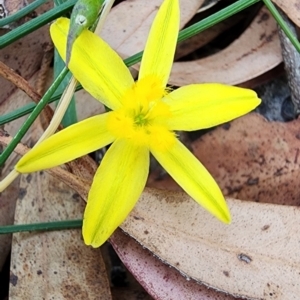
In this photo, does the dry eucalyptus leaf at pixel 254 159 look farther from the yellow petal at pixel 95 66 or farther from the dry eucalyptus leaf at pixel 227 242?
the yellow petal at pixel 95 66

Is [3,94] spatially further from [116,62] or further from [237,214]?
[237,214]

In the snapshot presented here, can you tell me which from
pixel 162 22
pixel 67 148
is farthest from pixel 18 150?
pixel 162 22

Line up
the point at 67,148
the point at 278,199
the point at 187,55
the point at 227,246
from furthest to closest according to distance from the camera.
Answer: the point at 187,55, the point at 278,199, the point at 227,246, the point at 67,148

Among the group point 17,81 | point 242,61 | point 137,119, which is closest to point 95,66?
point 137,119

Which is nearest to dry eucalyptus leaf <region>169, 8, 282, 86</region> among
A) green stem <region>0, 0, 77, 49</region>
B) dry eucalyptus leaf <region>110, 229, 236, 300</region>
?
green stem <region>0, 0, 77, 49</region>

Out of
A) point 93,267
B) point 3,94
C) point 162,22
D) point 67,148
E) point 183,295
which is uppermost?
point 3,94

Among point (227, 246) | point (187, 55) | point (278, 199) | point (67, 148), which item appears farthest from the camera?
point (187, 55)

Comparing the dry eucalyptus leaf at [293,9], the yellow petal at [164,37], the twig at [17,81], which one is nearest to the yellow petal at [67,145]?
the yellow petal at [164,37]
